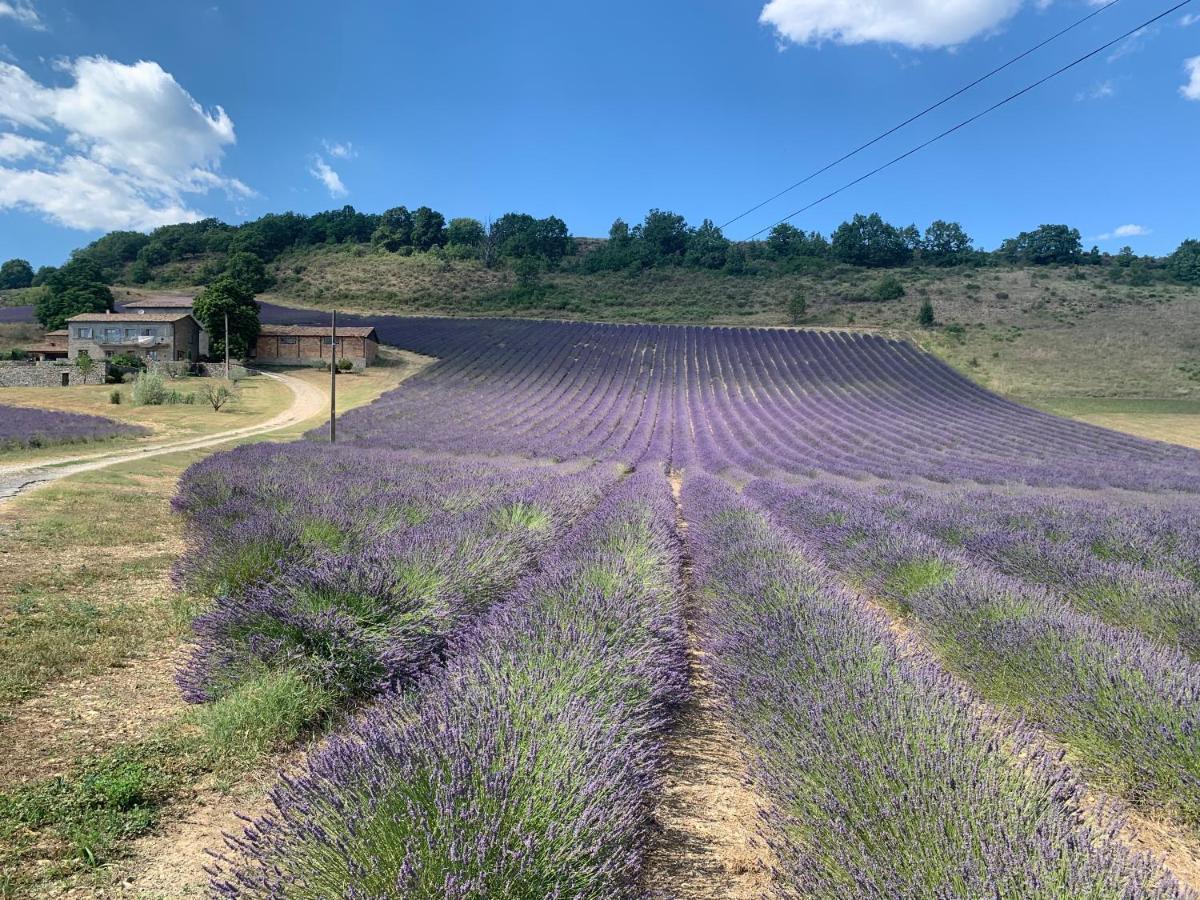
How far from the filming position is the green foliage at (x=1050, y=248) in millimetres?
75000

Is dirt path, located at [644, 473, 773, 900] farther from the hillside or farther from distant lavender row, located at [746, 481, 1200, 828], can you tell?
the hillside

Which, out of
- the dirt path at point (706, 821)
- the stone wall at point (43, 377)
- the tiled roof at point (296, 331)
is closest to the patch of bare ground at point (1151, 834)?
the dirt path at point (706, 821)

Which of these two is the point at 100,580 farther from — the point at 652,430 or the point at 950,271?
the point at 950,271

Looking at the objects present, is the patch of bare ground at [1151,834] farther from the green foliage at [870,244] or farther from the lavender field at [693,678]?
the green foliage at [870,244]

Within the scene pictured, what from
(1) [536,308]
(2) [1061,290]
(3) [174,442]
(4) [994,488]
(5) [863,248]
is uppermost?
(5) [863,248]

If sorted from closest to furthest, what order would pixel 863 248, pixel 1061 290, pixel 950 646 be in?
pixel 950 646
pixel 1061 290
pixel 863 248

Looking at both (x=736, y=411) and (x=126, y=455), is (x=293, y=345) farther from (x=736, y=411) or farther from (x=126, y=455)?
(x=736, y=411)

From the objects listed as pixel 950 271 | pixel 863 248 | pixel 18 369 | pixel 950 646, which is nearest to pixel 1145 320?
pixel 950 271

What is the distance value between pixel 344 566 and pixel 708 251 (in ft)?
264

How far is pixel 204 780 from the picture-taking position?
2.78 m

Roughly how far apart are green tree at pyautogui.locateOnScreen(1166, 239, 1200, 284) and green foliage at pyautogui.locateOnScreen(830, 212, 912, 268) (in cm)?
2593

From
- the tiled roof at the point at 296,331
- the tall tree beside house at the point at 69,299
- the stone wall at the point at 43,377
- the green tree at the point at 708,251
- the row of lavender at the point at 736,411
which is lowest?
the stone wall at the point at 43,377

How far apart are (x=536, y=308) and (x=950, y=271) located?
1835 inches

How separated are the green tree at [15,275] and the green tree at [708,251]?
294 ft
